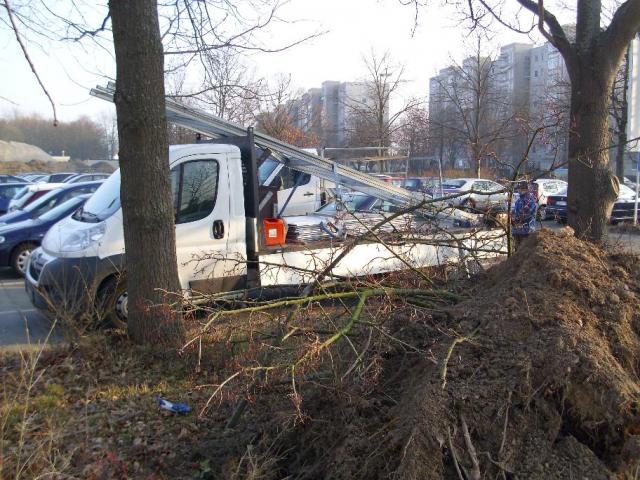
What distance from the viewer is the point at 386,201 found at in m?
8.93

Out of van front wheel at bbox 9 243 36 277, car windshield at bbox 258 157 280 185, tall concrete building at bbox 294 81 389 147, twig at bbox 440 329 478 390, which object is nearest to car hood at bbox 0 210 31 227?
van front wheel at bbox 9 243 36 277

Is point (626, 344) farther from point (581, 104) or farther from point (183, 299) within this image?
point (581, 104)

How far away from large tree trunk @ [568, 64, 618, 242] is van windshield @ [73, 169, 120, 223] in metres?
5.68

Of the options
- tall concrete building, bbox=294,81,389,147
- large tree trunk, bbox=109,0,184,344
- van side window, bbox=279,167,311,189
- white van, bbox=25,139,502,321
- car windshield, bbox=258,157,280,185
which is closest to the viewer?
large tree trunk, bbox=109,0,184,344

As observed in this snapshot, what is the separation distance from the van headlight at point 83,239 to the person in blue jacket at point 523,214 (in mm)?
4737

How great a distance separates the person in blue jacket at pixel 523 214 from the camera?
21.0 feet

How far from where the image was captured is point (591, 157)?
283 inches

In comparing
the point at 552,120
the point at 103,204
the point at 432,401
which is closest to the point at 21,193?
the point at 103,204

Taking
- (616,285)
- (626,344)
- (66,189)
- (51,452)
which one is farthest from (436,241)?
(66,189)

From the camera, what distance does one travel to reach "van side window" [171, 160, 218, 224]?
7352mm

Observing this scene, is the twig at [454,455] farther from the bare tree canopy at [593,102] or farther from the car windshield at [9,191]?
the car windshield at [9,191]

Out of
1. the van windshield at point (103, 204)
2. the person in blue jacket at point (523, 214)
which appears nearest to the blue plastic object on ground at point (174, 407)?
the van windshield at point (103, 204)

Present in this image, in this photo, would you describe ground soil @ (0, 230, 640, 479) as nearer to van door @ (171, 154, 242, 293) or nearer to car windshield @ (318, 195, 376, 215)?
van door @ (171, 154, 242, 293)

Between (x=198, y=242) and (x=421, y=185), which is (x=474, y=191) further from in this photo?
(x=421, y=185)
